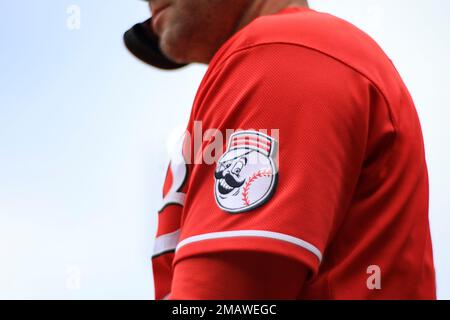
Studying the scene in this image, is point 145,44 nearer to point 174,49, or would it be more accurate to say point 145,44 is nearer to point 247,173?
point 174,49

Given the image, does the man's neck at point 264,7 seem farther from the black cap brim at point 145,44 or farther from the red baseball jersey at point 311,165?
the black cap brim at point 145,44

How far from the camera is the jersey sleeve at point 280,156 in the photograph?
0.48 meters

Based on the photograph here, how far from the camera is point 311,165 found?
1.63ft

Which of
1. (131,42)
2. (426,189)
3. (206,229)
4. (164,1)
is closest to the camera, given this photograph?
(206,229)

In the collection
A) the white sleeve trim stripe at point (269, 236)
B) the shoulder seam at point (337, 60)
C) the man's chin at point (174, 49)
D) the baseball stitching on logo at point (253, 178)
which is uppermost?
the man's chin at point (174, 49)

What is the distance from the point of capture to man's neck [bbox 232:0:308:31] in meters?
0.70

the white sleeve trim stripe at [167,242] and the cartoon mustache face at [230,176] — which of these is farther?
the white sleeve trim stripe at [167,242]

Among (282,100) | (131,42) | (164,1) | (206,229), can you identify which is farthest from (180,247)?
(131,42)

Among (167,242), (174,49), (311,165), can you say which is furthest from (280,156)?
(174,49)

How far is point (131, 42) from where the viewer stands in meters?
0.95

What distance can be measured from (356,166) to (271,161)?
73mm

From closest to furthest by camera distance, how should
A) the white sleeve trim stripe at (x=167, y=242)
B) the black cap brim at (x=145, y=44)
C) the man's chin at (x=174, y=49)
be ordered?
the white sleeve trim stripe at (x=167, y=242)
the man's chin at (x=174, y=49)
the black cap brim at (x=145, y=44)

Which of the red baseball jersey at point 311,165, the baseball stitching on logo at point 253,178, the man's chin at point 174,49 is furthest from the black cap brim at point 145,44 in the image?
the baseball stitching on logo at point 253,178
